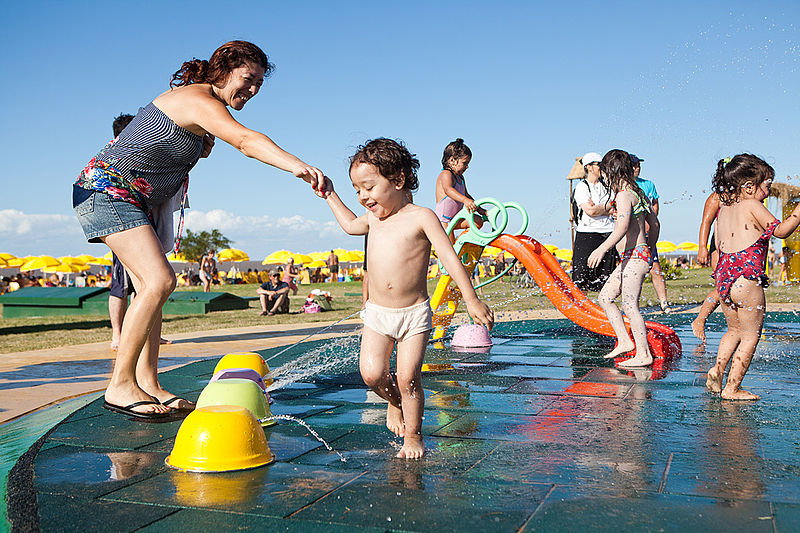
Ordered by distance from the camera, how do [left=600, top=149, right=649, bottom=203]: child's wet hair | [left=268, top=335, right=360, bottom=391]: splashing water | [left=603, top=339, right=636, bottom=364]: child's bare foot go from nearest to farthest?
[left=268, top=335, right=360, bottom=391]: splashing water < [left=600, top=149, right=649, bottom=203]: child's wet hair < [left=603, top=339, right=636, bottom=364]: child's bare foot

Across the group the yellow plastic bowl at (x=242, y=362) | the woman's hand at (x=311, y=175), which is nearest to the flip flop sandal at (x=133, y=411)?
the yellow plastic bowl at (x=242, y=362)

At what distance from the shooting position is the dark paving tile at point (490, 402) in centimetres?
411

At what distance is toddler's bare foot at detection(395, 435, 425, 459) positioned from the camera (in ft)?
10.0

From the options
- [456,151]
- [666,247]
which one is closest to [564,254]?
[666,247]

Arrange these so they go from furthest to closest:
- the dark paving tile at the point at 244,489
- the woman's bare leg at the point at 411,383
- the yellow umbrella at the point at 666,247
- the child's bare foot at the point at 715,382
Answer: the yellow umbrella at the point at 666,247
the child's bare foot at the point at 715,382
the woman's bare leg at the point at 411,383
the dark paving tile at the point at 244,489

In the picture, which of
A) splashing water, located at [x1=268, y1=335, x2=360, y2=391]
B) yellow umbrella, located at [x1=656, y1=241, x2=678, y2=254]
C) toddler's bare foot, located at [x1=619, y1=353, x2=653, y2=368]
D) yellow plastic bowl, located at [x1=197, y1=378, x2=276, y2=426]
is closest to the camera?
yellow plastic bowl, located at [x1=197, y1=378, x2=276, y2=426]

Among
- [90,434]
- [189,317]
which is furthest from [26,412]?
[189,317]

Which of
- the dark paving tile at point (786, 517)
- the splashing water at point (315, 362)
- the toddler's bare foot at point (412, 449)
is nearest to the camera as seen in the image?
the dark paving tile at point (786, 517)

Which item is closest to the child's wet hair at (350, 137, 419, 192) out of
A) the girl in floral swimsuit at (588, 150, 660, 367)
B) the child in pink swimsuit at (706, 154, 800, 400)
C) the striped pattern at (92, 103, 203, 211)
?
the striped pattern at (92, 103, 203, 211)

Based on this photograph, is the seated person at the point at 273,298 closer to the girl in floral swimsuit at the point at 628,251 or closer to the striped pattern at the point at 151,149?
the girl in floral swimsuit at the point at 628,251

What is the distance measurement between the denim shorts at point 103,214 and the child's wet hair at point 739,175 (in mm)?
3478

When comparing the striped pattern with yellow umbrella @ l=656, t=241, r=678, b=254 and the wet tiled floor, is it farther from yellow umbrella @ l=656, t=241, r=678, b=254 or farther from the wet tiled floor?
yellow umbrella @ l=656, t=241, r=678, b=254

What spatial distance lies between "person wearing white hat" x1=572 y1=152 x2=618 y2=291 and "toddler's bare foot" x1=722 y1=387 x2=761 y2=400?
3.63 meters

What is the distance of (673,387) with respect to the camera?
4.75m
